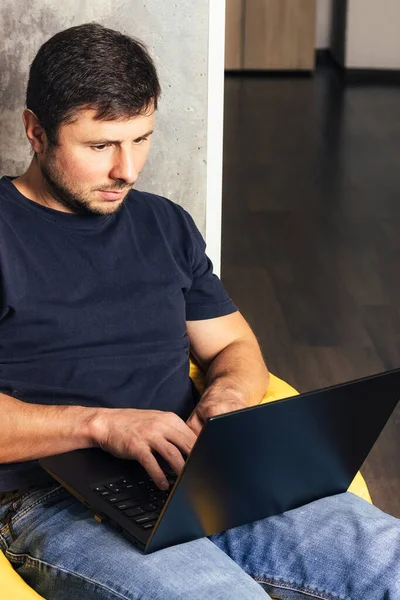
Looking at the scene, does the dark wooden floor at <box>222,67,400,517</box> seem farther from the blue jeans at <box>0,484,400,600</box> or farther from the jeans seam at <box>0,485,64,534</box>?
the jeans seam at <box>0,485,64,534</box>

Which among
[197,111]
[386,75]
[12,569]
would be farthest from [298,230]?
[386,75]

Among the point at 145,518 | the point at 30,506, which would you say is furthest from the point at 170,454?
the point at 30,506

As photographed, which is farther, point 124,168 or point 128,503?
point 124,168

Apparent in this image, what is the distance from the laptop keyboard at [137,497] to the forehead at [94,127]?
23.0 inches

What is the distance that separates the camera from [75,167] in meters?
1.88

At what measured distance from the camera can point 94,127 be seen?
184cm

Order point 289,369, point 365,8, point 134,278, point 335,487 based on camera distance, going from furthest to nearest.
→ 1. point 365,8
2. point 289,369
3. point 134,278
4. point 335,487

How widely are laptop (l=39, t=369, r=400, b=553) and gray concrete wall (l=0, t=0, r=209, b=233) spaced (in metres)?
1.11

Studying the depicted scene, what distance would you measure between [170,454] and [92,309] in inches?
13.3

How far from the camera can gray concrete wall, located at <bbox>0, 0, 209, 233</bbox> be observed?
256 centimetres

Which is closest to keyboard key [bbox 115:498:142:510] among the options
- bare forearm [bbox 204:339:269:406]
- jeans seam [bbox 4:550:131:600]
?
A: jeans seam [bbox 4:550:131:600]

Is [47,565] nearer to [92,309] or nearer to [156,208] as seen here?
[92,309]

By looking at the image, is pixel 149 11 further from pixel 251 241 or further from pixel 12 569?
pixel 251 241

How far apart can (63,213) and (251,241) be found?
3373 millimetres
